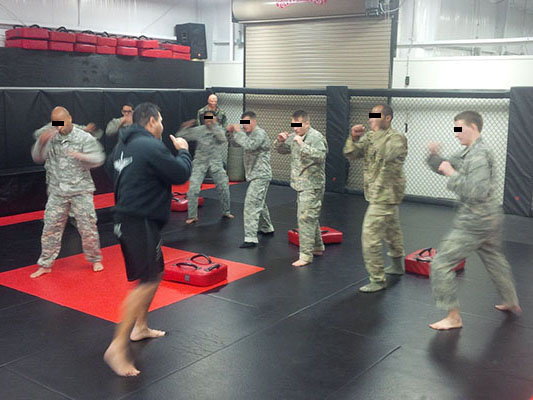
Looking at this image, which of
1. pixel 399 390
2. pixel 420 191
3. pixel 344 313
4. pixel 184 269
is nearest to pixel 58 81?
pixel 184 269

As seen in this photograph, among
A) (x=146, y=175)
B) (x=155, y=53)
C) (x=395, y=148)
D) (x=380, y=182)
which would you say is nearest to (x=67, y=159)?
(x=146, y=175)

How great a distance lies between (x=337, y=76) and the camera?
12602 millimetres

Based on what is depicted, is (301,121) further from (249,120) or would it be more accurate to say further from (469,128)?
(469,128)

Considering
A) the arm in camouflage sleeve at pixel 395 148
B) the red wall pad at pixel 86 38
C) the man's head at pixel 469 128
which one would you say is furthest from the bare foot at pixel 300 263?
the red wall pad at pixel 86 38

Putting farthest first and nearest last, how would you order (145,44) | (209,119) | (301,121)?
(145,44)
(209,119)
(301,121)

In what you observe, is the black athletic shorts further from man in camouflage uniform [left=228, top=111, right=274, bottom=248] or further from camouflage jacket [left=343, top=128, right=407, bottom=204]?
man in camouflage uniform [left=228, top=111, right=274, bottom=248]

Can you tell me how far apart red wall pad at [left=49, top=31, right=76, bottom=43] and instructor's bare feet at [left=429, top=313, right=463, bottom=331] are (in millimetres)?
9101

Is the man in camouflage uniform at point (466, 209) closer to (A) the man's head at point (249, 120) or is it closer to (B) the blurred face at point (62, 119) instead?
(A) the man's head at point (249, 120)

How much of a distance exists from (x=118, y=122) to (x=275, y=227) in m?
3.64

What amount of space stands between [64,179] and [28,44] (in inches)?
206

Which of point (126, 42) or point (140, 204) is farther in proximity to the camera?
point (126, 42)

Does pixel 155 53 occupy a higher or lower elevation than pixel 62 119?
higher

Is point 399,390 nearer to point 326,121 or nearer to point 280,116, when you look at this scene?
point 326,121

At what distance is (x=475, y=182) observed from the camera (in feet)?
16.4
